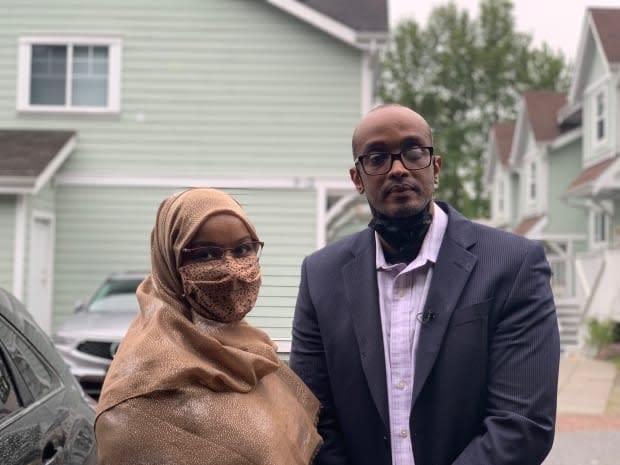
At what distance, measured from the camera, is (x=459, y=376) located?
258 centimetres

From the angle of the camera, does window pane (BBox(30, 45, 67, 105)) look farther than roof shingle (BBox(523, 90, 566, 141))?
No

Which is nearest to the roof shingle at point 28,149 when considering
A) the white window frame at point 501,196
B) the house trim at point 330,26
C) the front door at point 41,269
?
the front door at point 41,269

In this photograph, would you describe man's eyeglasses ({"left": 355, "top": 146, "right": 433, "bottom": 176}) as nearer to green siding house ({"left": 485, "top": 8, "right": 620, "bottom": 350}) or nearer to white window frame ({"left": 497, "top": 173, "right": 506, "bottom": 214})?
green siding house ({"left": 485, "top": 8, "right": 620, "bottom": 350})

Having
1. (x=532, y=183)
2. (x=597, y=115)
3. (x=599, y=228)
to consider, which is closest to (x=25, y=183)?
(x=597, y=115)

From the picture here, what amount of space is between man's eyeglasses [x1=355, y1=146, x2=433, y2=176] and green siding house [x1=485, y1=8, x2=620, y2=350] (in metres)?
15.4

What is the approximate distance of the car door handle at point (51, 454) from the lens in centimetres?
302

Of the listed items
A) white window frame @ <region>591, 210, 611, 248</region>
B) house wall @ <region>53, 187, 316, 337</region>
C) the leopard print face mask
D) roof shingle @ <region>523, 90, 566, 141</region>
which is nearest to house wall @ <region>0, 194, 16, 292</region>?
house wall @ <region>53, 187, 316, 337</region>

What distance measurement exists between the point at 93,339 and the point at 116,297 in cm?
162

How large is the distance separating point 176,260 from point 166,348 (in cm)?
29

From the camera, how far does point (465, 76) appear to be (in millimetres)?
49688

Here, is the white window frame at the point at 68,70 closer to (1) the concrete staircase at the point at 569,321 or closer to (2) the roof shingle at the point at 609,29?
(1) the concrete staircase at the point at 569,321

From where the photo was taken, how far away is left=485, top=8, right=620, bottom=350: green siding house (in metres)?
19.8

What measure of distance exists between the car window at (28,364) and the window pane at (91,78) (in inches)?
528

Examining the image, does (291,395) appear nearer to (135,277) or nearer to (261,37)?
(135,277)
